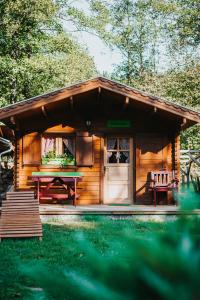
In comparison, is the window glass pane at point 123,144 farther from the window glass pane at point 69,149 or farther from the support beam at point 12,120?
the support beam at point 12,120

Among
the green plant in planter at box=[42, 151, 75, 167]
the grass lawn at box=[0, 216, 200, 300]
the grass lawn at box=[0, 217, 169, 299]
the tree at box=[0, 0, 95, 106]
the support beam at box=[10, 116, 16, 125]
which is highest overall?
the tree at box=[0, 0, 95, 106]

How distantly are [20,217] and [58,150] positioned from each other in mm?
4375

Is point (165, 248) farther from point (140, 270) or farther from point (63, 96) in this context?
point (63, 96)

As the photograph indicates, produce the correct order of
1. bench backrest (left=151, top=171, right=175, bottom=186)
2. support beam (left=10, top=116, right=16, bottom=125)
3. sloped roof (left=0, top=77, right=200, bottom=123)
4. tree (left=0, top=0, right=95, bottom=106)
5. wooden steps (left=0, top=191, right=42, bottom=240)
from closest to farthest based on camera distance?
wooden steps (left=0, top=191, right=42, bottom=240) → sloped roof (left=0, top=77, right=200, bottom=123) → support beam (left=10, top=116, right=16, bottom=125) → bench backrest (left=151, top=171, right=175, bottom=186) → tree (left=0, top=0, right=95, bottom=106)

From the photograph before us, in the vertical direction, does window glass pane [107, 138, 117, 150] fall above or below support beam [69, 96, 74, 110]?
below

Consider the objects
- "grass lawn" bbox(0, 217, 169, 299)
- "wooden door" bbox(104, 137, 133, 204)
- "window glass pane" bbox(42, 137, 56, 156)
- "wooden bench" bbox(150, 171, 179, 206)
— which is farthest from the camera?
"wooden door" bbox(104, 137, 133, 204)

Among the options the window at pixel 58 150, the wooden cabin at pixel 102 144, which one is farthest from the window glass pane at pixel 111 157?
the window at pixel 58 150

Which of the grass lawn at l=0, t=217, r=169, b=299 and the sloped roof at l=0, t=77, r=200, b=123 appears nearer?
the grass lawn at l=0, t=217, r=169, b=299

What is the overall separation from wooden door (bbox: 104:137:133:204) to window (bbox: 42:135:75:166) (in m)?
0.99

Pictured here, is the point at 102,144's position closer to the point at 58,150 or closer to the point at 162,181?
the point at 58,150

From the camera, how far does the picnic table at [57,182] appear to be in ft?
40.5

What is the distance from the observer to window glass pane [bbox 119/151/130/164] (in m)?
13.8

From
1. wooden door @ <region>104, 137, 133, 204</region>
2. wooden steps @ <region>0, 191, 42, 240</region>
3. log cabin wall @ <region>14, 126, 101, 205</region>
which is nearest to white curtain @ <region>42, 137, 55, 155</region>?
log cabin wall @ <region>14, 126, 101, 205</region>

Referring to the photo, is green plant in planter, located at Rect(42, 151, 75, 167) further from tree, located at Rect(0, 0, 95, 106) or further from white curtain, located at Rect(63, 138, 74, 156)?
tree, located at Rect(0, 0, 95, 106)
